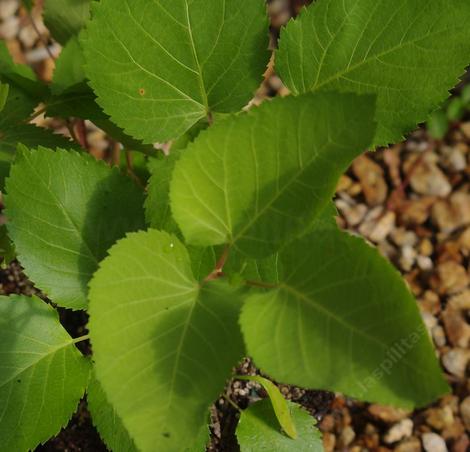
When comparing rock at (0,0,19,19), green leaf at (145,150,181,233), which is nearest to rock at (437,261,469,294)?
green leaf at (145,150,181,233)

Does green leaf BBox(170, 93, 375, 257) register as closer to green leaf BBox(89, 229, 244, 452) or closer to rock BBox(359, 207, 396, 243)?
green leaf BBox(89, 229, 244, 452)

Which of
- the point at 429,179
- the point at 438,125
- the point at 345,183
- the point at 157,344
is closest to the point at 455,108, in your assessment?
the point at 438,125

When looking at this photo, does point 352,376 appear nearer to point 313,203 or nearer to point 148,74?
point 313,203

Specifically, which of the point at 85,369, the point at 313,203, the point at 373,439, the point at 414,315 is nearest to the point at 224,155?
the point at 313,203

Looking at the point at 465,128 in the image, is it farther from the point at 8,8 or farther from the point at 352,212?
the point at 8,8

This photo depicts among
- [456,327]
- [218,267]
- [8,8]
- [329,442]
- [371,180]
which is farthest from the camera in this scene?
[8,8]

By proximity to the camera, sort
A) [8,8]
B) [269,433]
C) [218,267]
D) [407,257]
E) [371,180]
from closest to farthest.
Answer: [218,267] → [269,433] → [407,257] → [371,180] → [8,8]
